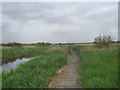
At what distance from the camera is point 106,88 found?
20.7 ft

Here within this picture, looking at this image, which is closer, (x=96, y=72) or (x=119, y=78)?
(x=119, y=78)

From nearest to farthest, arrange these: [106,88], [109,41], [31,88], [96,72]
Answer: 1. [106,88]
2. [31,88]
3. [96,72]
4. [109,41]

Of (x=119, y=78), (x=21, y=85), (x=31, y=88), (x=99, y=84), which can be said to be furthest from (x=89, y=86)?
(x=21, y=85)

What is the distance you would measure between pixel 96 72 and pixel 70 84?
5.12 ft

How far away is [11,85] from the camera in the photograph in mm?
7090

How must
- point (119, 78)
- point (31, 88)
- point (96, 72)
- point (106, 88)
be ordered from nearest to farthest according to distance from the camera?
point (106, 88) < point (31, 88) < point (119, 78) < point (96, 72)

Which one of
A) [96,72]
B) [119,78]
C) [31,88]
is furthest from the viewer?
[96,72]

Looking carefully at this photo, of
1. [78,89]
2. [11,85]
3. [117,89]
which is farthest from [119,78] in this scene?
[11,85]

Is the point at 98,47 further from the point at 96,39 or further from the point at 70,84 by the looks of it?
the point at 70,84

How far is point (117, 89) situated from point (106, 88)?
360 mm

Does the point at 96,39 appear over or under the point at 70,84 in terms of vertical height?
over

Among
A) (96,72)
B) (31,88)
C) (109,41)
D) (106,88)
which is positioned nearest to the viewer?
(106,88)

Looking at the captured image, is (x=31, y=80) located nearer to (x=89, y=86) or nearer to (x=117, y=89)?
(x=89, y=86)

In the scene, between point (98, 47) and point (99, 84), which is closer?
point (99, 84)
